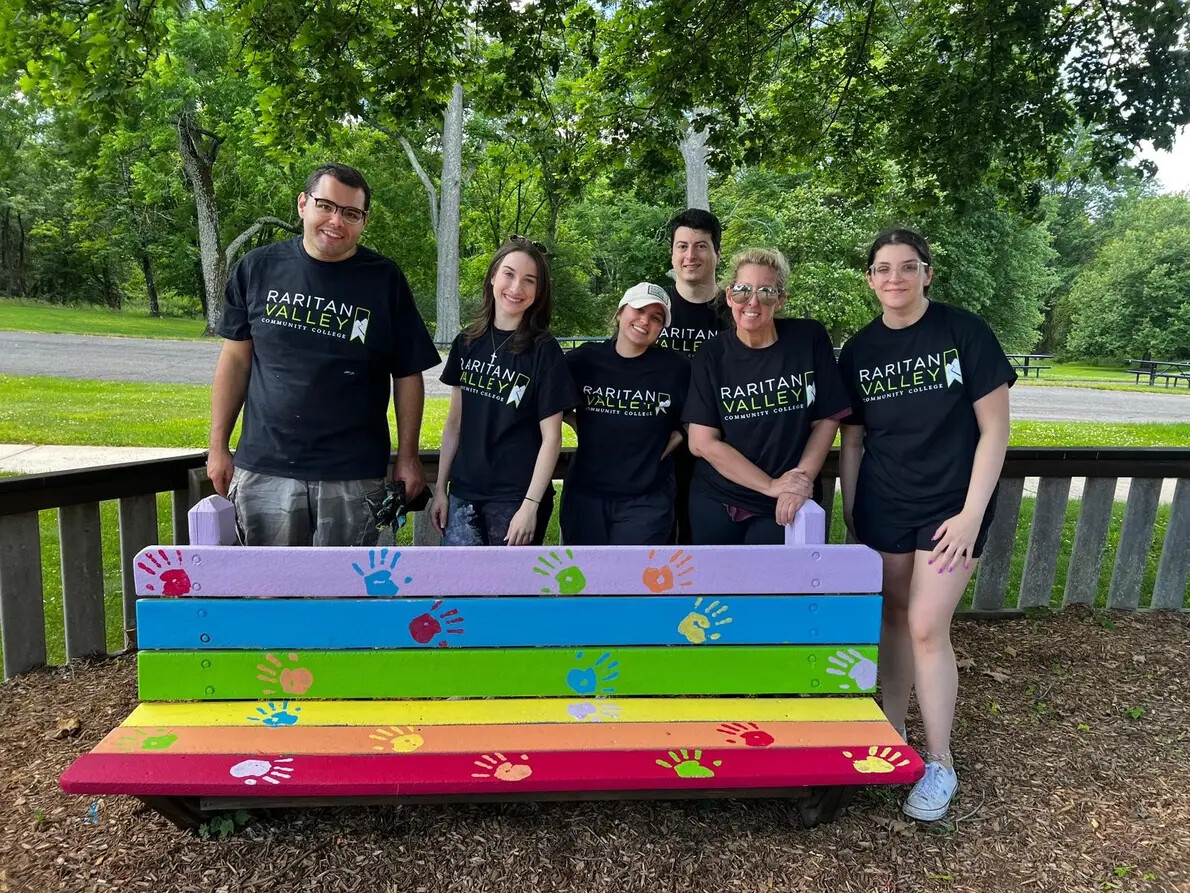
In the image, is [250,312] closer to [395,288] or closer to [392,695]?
[395,288]

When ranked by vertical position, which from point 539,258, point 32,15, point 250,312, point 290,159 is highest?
point 32,15

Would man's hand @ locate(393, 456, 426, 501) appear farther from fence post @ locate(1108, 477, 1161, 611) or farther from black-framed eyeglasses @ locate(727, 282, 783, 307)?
fence post @ locate(1108, 477, 1161, 611)

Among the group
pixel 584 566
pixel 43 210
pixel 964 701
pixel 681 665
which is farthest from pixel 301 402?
pixel 43 210

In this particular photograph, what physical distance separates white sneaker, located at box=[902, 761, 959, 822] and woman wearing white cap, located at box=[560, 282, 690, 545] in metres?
1.18

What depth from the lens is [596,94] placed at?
21.6ft

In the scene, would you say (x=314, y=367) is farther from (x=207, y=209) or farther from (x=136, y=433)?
(x=207, y=209)

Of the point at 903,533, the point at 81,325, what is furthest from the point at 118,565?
the point at 81,325

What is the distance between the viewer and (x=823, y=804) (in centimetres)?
248

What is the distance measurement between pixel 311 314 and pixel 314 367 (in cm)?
19

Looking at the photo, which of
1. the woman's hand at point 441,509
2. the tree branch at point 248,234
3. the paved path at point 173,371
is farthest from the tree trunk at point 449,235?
the woman's hand at point 441,509

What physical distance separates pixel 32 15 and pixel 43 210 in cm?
4916

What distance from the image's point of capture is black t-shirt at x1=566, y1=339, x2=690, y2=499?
2979 mm

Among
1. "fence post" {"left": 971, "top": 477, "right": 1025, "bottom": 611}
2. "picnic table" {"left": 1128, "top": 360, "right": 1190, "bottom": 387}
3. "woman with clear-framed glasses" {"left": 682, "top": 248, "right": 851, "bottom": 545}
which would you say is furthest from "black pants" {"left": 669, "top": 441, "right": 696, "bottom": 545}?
"picnic table" {"left": 1128, "top": 360, "right": 1190, "bottom": 387}

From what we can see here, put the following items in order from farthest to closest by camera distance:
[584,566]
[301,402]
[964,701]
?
[964,701], [301,402], [584,566]
